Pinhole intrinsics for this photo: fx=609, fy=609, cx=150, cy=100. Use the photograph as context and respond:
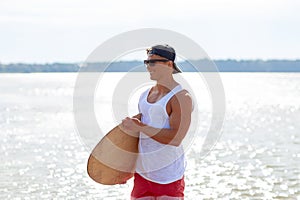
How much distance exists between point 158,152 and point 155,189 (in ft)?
0.99

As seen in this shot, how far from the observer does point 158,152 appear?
15.4 ft

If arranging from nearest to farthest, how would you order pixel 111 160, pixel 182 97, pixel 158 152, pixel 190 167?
pixel 182 97 < pixel 158 152 < pixel 111 160 < pixel 190 167

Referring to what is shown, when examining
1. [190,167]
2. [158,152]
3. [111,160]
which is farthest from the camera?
[190,167]

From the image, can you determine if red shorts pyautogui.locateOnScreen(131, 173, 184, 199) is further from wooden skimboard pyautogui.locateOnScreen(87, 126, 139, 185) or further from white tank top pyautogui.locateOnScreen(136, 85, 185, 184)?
wooden skimboard pyautogui.locateOnScreen(87, 126, 139, 185)

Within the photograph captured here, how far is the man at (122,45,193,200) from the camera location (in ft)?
15.0

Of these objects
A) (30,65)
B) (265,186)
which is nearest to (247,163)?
(265,186)

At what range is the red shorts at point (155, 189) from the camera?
186 inches

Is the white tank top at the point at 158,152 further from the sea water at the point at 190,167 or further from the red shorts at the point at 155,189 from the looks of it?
the sea water at the point at 190,167

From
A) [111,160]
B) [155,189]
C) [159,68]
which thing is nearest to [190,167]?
[111,160]

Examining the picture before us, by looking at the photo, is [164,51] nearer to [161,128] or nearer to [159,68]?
[159,68]

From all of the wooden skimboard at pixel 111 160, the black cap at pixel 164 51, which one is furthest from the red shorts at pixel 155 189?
the black cap at pixel 164 51

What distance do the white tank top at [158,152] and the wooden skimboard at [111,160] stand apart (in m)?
0.25

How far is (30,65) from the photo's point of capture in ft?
655

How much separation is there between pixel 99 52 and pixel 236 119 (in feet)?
97.8
